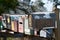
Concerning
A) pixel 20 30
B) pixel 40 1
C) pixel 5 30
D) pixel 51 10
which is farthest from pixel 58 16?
pixel 5 30

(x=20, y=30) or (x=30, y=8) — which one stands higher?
(x=30, y=8)

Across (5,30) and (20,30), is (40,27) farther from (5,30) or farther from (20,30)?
(5,30)

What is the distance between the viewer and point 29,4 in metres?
1.24

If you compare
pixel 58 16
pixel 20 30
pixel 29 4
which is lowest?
pixel 20 30

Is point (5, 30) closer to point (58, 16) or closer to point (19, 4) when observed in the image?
point (19, 4)

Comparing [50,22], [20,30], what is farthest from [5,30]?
[50,22]

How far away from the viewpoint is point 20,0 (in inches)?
49.1

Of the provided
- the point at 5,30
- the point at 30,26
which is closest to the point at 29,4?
the point at 30,26

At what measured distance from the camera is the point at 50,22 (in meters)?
1.22

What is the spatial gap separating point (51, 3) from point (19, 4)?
0.86ft

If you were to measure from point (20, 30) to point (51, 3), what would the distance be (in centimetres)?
34

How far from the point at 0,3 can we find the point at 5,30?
0.72ft

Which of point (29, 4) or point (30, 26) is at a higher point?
point (29, 4)

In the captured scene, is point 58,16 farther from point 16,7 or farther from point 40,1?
point 16,7
